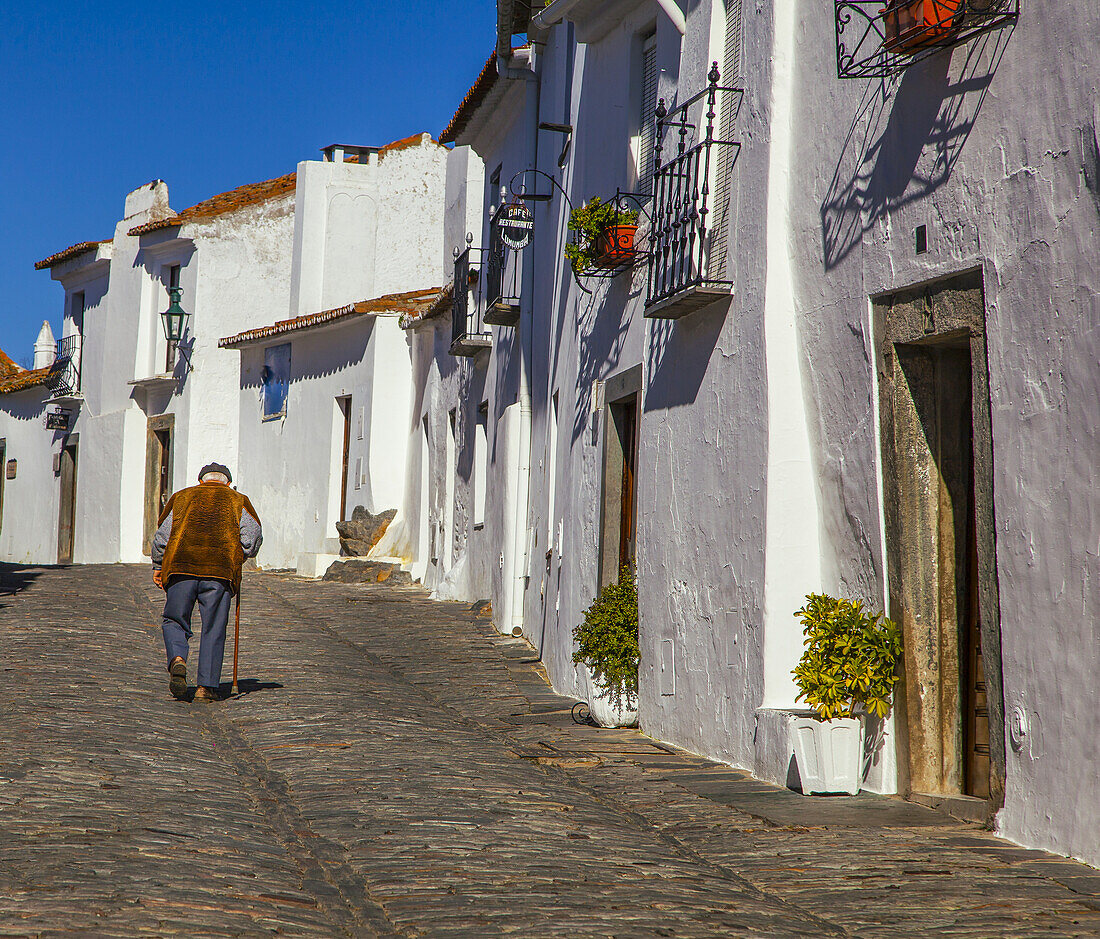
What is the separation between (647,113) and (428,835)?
678 centimetres

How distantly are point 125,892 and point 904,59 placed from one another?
16.7 feet

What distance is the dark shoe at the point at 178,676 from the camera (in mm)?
9383

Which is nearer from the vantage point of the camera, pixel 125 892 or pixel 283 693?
pixel 125 892

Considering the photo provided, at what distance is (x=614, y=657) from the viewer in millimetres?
9789

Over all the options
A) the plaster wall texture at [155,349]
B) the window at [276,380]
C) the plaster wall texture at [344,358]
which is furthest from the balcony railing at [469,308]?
the plaster wall texture at [155,349]

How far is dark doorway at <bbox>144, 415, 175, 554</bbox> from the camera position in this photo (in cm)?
2767

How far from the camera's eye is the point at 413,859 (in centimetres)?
513

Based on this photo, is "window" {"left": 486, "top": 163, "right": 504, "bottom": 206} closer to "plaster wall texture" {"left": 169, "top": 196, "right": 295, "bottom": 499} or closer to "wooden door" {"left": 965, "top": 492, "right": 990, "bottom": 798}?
"plaster wall texture" {"left": 169, "top": 196, "right": 295, "bottom": 499}

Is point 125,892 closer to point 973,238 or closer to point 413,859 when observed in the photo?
point 413,859

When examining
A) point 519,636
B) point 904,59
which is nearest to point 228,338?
point 519,636

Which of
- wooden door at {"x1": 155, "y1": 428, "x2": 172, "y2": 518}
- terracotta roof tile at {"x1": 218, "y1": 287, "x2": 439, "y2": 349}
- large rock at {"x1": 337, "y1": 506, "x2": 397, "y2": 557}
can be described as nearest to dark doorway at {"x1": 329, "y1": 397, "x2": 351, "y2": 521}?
large rock at {"x1": 337, "y1": 506, "x2": 397, "y2": 557}

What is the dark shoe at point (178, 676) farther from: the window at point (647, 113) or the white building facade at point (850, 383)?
the window at point (647, 113)

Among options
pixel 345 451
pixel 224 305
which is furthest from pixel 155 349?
pixel 345 451

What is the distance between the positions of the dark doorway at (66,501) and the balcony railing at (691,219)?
964 inches
